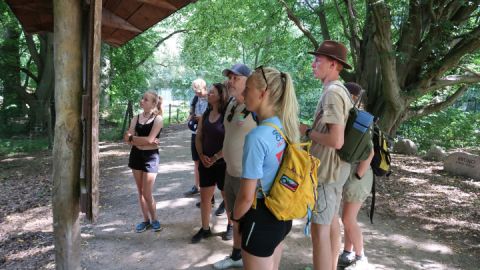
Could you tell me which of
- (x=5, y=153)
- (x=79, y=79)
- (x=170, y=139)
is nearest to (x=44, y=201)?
(x=79, y=79)

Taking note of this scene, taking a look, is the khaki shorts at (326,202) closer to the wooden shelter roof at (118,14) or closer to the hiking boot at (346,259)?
the hiking boot at (346,259)

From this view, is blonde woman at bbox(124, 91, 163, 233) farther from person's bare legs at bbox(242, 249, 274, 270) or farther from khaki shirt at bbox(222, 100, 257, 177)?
person's bare legs at bbox(242, 249, 274, 270)

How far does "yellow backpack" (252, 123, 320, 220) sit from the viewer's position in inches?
87.9

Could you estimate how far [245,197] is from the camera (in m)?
2.21

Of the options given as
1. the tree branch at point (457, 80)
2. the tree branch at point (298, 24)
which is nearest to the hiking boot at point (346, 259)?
the tree branch at point (457, 80)

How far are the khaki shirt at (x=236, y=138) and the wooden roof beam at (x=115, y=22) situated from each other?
192 centimetres

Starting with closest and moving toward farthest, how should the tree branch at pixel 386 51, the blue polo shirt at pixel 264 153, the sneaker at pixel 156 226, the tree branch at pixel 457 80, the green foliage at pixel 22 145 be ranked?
the blue polo shirt at pixel 264 153 < the sneaker at pixel 156 226 < the tree branch at pixel 386 51 < the tree branch at pixel 457 80 < the green foliage at pixel 22 145

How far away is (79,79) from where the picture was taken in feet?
9.87

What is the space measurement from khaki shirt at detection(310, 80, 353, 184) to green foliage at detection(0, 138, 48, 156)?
37.6 feet

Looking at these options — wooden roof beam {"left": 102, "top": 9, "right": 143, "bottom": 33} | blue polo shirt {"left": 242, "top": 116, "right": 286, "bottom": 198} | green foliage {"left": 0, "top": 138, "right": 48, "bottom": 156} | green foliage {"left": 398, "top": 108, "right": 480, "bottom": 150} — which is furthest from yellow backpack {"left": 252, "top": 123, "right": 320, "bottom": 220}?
green foliage {"left": 398, "top": 108, "right": 480, "bottom": 150}

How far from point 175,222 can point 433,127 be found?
13004 millimetres

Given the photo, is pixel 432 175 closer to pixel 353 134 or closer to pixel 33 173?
pixel 353 134

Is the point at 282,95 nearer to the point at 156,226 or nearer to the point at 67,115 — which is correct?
the point at 67,115

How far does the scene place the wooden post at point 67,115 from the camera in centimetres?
293
